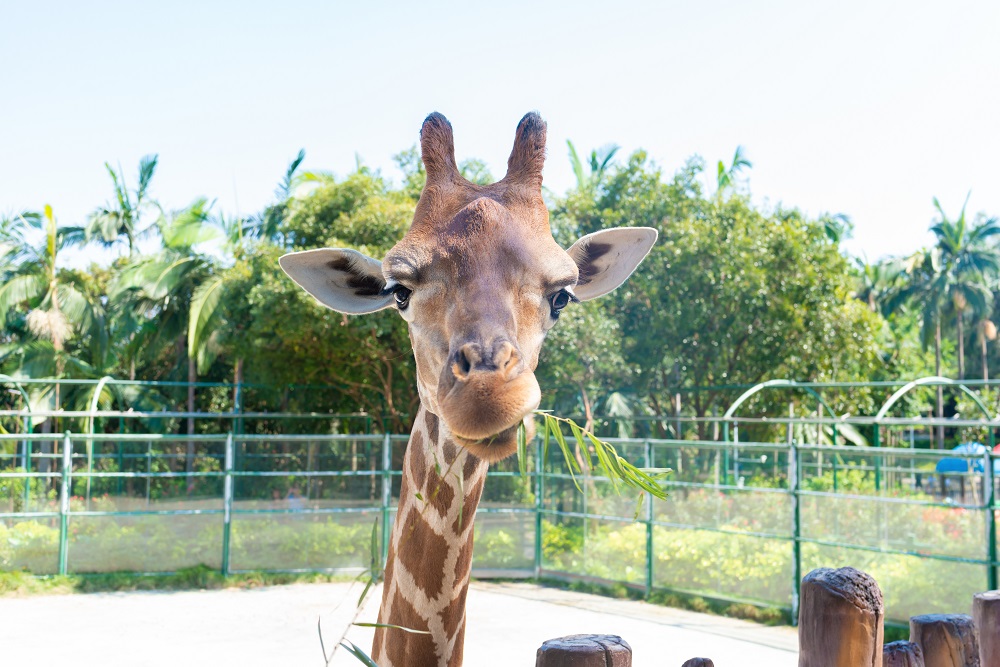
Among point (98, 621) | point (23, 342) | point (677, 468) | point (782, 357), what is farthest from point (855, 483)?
point (23, 342)

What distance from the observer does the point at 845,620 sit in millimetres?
1758

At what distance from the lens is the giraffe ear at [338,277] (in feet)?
9.45

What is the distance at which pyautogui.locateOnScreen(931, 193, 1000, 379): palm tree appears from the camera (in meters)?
35.2

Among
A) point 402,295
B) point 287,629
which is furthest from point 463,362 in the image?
point 287,629

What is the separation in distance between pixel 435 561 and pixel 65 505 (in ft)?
33.5

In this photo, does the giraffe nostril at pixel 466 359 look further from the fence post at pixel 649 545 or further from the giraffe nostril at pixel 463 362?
the fence post at pixel 649 545

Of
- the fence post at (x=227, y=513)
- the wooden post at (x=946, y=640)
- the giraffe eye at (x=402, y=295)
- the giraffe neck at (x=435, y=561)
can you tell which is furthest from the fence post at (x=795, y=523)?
the giraffe eye at (x=402, y=295)

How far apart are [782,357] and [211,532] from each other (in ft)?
35.9

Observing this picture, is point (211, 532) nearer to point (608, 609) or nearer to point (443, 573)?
point (608, 609)

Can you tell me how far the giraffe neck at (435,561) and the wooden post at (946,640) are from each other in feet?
3.79

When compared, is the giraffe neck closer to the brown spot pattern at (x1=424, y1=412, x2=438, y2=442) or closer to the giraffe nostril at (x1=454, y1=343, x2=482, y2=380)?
the brown spot pattern at (x1=424, y1=412, x2=438, y2=442)

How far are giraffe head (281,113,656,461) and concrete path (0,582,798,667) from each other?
5.90 m

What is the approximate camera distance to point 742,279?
1716 centimetres

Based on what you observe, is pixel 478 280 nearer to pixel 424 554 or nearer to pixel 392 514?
pixel 424 554
